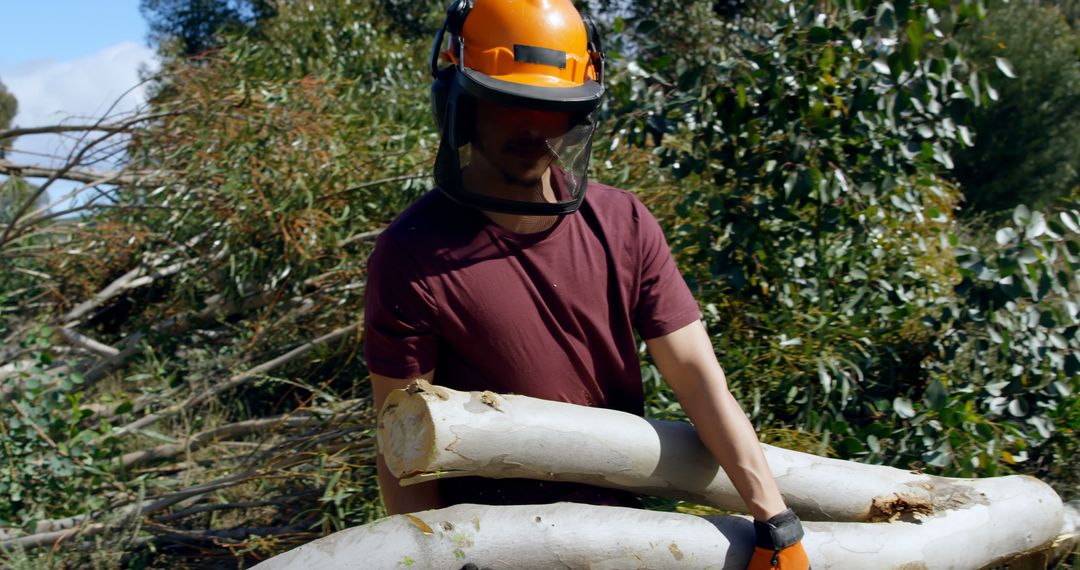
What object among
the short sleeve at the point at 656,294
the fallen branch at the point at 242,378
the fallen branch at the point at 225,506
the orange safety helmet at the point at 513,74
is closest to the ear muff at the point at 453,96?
the orange safety helmet at the point at 513,74

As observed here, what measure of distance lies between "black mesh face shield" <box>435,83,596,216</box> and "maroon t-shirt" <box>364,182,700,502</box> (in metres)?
0.05

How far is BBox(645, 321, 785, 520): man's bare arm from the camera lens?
2012 mm

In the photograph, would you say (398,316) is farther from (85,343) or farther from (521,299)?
(85,343)

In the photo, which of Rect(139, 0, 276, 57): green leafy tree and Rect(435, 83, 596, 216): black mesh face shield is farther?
Rect(139, 0, 276, 57): green leafy tree

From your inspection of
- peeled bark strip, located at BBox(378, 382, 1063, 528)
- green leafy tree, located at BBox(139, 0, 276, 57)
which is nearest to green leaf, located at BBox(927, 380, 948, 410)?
peeled bark strip, located at BBox(378, 382, 1063, 528)

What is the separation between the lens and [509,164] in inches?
82.2

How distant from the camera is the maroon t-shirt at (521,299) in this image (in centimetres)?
198

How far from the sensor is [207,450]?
4.36 metres

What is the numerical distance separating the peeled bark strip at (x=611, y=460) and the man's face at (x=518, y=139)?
0.49 m

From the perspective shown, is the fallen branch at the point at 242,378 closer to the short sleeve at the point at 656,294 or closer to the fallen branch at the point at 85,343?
the fallen branch at the point at 85,343

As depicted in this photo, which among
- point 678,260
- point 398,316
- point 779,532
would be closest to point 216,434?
point 678,260

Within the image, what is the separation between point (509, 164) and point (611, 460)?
0.66 m

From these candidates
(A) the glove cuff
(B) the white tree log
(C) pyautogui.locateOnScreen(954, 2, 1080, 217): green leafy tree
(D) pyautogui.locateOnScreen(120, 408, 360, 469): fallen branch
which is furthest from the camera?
(C) pyautogui.locateOnScreen(954, 2, 1080, 217): green leafy tree

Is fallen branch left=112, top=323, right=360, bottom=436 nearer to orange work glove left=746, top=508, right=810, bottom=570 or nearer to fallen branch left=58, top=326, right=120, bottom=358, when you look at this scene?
fallen branch left=58, top=326, right=120, bottom=358
